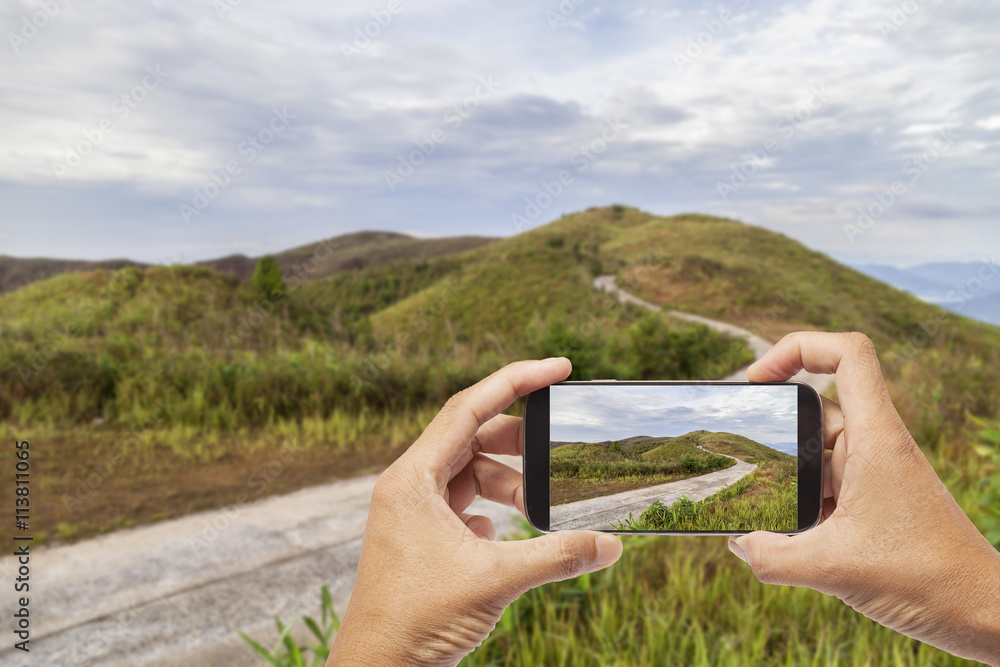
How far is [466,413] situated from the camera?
1.25m

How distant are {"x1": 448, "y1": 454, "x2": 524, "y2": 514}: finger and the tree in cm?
→ 1538

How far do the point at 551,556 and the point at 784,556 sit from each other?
46cm

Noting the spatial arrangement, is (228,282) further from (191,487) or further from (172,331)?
(191,487)

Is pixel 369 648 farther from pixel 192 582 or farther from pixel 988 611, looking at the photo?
pixel 192 582

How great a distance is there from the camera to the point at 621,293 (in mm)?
27016

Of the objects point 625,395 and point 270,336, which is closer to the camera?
point 625,395

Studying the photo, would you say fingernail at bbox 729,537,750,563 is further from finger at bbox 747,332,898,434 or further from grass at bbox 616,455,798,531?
finger at bbox 747,332,898,434

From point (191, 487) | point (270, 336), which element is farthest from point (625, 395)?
point (270, 336)

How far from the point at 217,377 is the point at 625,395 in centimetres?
715

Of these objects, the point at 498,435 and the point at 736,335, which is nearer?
the point at 498,435

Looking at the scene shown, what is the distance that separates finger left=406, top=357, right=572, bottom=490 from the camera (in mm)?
1247
